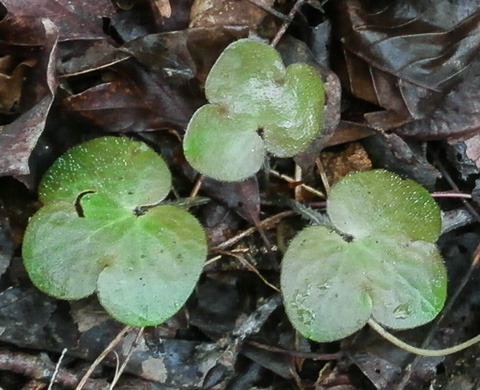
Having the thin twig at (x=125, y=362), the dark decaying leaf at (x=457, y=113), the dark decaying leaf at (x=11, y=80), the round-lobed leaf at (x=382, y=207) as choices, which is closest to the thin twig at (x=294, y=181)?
the round-lobed leaf at (x=382, y=207)

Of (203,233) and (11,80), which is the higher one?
(11,80)

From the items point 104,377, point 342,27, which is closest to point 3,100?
point 104,377

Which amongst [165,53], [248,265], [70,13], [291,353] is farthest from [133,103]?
[291,353]

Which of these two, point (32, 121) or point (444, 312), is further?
point (444, 312)

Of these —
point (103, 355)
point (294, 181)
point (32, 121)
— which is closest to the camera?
point (32, 121)

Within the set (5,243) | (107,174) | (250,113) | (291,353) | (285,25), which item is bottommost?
(291,353)

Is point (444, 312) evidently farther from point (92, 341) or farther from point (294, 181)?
point (92, 341)

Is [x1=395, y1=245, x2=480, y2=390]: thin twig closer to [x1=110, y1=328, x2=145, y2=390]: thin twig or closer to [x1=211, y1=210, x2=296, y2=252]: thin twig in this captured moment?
[x1=211, y1=210, x2=296, y2=252]: thin twig
